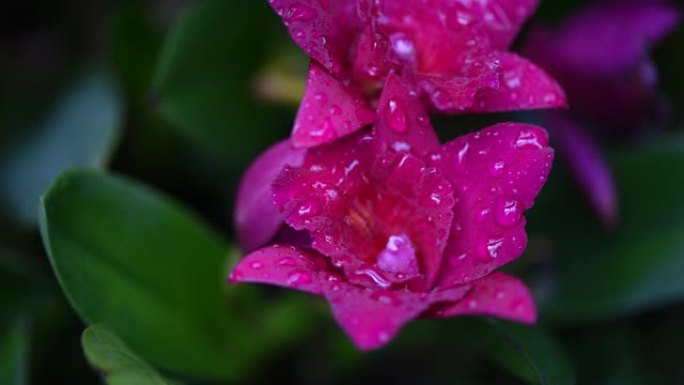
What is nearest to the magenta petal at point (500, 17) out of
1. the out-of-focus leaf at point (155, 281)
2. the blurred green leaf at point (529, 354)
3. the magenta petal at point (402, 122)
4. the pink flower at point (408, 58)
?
the pink flower at point (408, 58)

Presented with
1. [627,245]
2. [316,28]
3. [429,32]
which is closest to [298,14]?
[316,28]

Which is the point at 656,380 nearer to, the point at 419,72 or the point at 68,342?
the point at 419,72

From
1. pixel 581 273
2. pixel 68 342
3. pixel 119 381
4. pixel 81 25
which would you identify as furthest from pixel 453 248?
pixel 81 25

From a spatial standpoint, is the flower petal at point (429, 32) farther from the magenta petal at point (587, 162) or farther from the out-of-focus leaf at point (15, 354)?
the out-of-focus leaf at point (15, 354)

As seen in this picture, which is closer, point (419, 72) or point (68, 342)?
point (419, 72)

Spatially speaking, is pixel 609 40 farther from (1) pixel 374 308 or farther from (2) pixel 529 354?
(1) pixel 374 308

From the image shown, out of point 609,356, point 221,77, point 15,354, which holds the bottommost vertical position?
point 609,356

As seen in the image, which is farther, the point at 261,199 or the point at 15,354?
the point at 15,354
